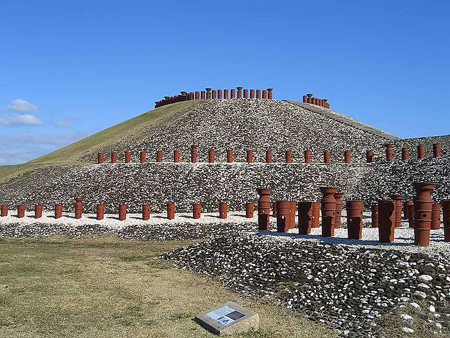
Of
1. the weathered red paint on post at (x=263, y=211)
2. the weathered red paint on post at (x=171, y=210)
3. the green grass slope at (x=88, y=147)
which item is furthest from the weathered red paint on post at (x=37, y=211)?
the weathered red paint on post at (x=263, y=211)

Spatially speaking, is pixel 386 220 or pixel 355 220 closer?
pixel 386 220

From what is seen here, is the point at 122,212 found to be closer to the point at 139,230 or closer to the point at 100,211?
the point at 100,211

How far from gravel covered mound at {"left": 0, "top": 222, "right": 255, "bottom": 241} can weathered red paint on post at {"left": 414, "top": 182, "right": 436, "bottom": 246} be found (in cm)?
962

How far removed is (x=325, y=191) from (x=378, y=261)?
3.82m

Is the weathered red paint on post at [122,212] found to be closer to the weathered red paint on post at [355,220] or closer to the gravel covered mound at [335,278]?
the gravel covered mound at [335,278]

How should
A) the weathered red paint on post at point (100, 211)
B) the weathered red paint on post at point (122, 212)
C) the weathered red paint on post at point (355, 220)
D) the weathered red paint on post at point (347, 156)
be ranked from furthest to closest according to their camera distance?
the weathered red paint on post at point (347, 156) < the weathered red paint on post at point (100, 211) < the weathered red paint on post at point (122, 212) < the weathered red paint on post at point (355, 220)

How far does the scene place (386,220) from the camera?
1300 centimetres

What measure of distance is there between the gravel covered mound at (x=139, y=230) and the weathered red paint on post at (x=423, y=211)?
9.62 m

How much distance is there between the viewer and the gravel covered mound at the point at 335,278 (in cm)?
912

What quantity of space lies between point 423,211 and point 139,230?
14.4m

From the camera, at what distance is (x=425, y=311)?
8.81m

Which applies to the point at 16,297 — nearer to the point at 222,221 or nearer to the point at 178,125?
the point at 222,221

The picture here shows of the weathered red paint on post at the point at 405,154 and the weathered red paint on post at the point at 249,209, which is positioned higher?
the weathered red paint on post at the point at 405,154

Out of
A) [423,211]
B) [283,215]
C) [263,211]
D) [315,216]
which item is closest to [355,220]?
[423,211]
